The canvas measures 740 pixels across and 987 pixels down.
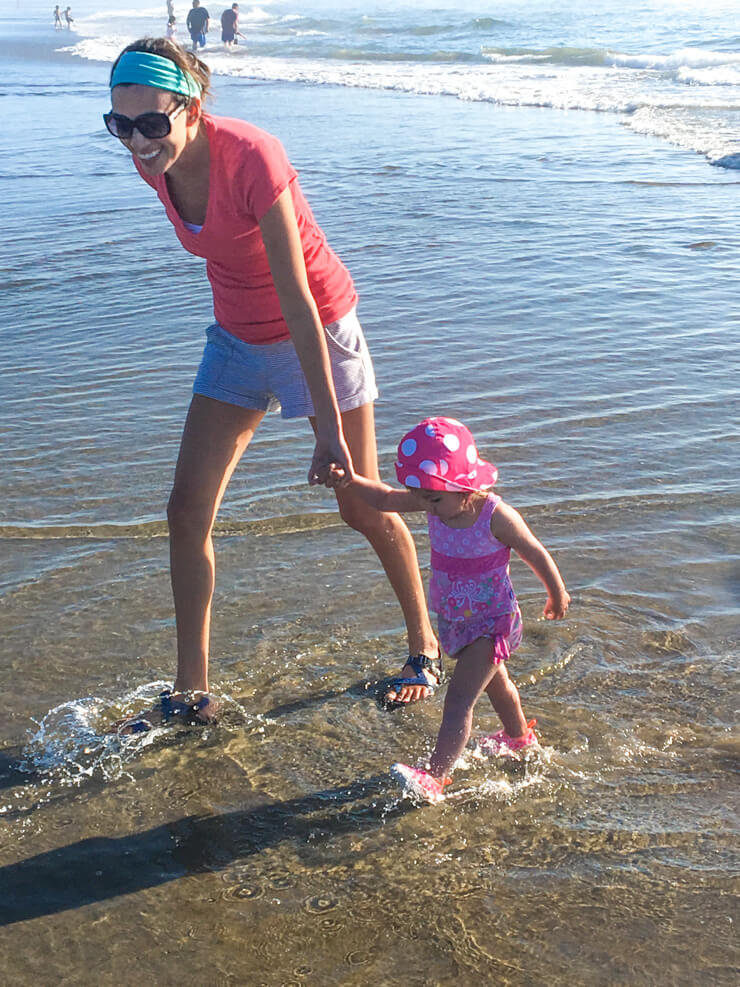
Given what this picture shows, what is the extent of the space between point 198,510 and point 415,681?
0.97 metres

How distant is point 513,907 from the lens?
108 inches

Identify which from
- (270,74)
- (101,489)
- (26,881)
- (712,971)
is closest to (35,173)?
(101,489)

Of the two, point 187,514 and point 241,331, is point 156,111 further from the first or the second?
point 187,514

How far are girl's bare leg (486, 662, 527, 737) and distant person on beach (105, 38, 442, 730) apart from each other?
1.51ft

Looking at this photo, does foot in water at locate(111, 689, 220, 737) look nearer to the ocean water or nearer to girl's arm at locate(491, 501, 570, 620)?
the ocean water

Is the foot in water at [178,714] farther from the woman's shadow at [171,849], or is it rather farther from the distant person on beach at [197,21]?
the distant person on beach at [197,21]

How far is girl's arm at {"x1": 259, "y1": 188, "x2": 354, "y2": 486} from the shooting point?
122 inches

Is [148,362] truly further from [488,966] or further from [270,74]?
[270,74]

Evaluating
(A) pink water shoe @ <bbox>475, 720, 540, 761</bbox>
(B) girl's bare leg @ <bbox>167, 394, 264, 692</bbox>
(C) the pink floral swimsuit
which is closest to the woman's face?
(B) girl's bare leg @ <bbox>167, 394, 264, 692</bbox>

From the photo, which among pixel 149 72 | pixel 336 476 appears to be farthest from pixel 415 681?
pixel 149 72

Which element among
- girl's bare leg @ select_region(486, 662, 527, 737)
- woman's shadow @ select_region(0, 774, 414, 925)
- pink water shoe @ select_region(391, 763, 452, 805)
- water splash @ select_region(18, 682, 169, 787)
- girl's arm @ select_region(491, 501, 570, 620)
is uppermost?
girl's arm @ select_region(491, 501, 570, 620)

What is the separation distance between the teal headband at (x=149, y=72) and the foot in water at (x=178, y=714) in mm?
1902

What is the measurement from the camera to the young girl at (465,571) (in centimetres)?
310

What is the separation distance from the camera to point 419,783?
125 inches
